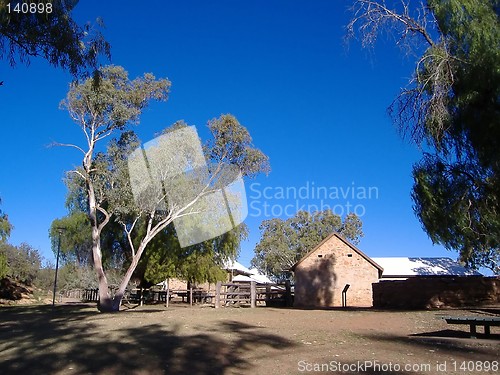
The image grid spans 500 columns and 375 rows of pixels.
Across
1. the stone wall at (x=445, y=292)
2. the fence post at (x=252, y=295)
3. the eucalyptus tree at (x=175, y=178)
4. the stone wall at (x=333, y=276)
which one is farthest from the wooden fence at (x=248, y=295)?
the stone wall at (x=445, y=292)

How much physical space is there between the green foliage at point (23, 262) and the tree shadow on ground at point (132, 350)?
2978cm

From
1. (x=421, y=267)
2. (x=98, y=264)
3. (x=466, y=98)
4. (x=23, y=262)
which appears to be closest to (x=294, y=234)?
(x=421, y=267)

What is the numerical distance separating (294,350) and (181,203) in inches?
710

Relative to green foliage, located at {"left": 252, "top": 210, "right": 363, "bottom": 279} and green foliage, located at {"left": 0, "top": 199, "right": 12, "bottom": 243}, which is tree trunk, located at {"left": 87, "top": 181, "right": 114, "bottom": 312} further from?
green foliage, located at {"left": 252, "top": 210, "right": 363, "bottom": 279}

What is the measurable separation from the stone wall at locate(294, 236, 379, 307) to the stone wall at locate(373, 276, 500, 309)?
5.53m

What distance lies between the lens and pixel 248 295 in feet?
87.1

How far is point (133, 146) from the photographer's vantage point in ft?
84.1

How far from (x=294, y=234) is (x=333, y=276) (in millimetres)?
29563

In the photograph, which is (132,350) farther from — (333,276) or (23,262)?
(23,262)

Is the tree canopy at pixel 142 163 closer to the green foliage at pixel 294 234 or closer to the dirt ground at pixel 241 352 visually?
the dirt ground at pixel 241 352

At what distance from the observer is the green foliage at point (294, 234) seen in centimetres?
6131

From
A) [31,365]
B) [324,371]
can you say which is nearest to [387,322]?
[324,371]

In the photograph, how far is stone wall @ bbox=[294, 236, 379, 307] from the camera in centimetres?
3219

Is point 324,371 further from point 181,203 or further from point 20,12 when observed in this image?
point 181,203
